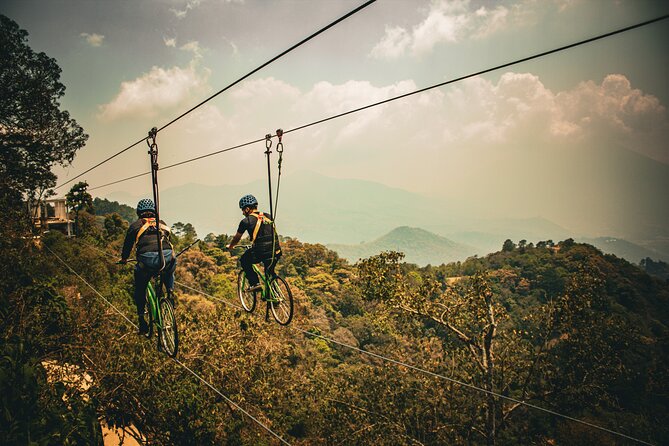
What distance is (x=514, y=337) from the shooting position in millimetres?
15797

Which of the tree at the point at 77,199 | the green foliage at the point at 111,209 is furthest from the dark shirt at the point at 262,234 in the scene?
the green foliage at the point at 111,209

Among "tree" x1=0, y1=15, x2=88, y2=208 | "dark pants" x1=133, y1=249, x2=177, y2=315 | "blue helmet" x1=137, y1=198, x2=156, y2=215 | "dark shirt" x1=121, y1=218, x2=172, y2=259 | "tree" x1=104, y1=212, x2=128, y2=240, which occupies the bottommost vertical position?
"dark pants" x1=133, y1=249, x2=177, y2=315

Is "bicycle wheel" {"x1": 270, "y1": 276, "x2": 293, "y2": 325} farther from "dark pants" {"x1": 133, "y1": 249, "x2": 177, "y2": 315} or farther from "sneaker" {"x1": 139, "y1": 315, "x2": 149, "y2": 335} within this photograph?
"sneaker" {"x1": 139, "y1": 315, "x2": 149, "y2": 335}

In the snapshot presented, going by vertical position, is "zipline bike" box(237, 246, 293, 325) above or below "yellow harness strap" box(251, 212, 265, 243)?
below

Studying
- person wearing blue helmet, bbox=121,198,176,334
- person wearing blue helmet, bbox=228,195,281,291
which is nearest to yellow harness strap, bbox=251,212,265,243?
person wearing blue helmet, bbox=228,195,281,291

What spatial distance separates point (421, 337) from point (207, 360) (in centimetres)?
1034

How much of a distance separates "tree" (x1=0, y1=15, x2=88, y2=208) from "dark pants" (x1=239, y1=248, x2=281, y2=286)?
72.4 feet

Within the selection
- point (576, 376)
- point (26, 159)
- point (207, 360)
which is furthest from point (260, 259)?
point (26, 159)

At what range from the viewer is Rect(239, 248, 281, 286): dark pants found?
5.99m

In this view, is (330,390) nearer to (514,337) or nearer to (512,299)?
(514,337)

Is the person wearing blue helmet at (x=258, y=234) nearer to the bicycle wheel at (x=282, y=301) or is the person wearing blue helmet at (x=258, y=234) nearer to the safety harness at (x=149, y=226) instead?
the bicycle wheel at (x=282, y=301)

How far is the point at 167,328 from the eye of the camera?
608 cm

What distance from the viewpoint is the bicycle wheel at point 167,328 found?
18.8 ft

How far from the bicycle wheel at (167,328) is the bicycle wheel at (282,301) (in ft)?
5.78
